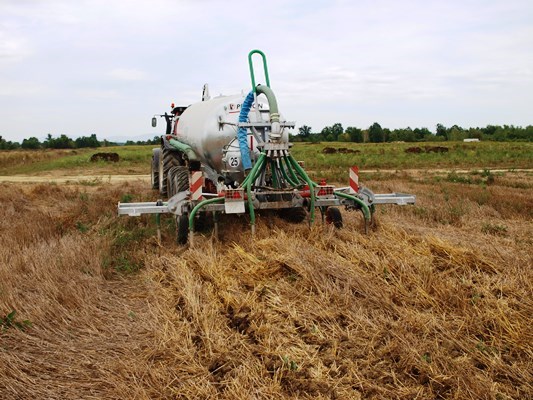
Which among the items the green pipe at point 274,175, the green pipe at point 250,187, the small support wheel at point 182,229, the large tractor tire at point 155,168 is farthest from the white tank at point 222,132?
the large tractor tire at point 155,168

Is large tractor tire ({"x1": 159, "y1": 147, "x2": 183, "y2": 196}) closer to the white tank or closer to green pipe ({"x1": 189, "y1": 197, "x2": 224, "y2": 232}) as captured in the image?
the white tank

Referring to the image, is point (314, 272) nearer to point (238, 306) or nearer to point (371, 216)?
point (238, 306)

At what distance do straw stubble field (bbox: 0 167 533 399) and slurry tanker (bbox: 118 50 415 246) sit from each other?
43 cm

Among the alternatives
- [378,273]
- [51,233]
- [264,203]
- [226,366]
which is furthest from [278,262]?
[51,233]

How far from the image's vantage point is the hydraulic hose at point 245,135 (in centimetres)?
789

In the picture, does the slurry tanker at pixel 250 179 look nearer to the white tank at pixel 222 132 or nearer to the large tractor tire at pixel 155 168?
the white tank at pixel 222 132

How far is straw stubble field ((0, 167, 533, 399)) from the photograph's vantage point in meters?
3.52

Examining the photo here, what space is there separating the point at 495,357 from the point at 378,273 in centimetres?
178

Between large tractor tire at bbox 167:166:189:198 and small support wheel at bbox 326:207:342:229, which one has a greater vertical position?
large tractor tire at bbox 167:166:189:198

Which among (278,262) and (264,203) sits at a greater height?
(264,203)

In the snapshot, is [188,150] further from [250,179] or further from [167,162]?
[250,179]

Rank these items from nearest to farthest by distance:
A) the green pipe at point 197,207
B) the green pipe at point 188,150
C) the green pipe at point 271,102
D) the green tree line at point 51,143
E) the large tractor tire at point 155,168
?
the green pipe at point 197,207, the green pipe at point 271,102, the green pipe at point 188,150, the large tractor tire at point 155,168, the green tree line at point 51,143

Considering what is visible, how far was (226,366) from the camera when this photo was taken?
146 inches

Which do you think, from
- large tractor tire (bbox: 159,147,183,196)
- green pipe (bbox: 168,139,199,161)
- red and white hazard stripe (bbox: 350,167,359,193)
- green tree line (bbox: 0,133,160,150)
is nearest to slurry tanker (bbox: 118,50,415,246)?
red and white hazard stripe (bbox: 350,167,359,193)
